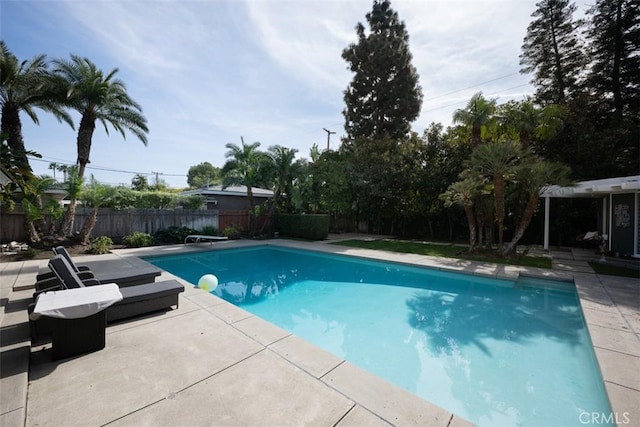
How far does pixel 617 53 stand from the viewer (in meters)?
15.1

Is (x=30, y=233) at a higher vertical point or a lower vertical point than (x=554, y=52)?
lower

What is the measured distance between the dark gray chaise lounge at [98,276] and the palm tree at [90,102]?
767 centimetres

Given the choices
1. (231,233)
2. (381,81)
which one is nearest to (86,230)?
(231,233)

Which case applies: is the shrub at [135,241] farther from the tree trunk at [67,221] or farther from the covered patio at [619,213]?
the covered patio at [619,213]

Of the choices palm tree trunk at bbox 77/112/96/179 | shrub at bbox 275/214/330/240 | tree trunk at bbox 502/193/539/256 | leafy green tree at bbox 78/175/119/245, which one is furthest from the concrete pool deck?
shrub at bbox 275/214/330/240

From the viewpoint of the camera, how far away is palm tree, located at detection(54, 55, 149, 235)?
34.3ft

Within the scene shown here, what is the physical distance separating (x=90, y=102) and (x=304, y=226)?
10.9 metres

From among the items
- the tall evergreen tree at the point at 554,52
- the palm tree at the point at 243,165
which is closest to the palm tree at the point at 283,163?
the palm tree at the point at 243,165

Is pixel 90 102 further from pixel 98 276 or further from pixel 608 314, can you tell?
pixel 608 314

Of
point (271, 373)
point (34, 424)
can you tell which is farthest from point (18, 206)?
point (271, 373)

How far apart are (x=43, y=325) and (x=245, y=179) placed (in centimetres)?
1286

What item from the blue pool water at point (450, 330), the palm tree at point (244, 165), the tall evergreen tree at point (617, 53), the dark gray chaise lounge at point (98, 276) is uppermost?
the tall evergreen tree at point (617, 53)

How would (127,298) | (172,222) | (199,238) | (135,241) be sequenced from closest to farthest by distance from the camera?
A: 1. (127,298)
2. (135,241)
3. (199,238)
4. (172,222)

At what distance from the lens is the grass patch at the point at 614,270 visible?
7.88m
